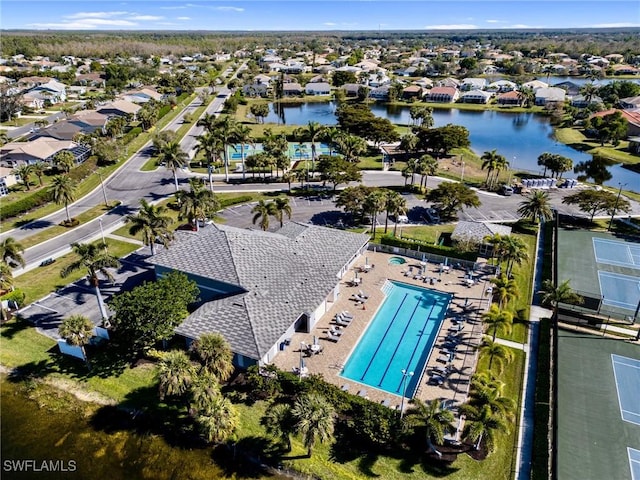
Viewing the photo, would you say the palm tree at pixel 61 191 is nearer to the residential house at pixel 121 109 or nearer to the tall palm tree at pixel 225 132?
the tall palm tree at pixel 225 132

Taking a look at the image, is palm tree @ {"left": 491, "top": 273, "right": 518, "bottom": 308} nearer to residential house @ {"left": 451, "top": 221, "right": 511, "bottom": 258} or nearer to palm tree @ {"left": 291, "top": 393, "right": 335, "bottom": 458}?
residential house @ {"left": 451, "top": 221, "right": 511, "bottom": 258}

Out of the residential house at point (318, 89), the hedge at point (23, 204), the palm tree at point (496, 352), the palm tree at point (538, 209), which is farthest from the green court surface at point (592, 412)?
the residential house at point (318, 89)

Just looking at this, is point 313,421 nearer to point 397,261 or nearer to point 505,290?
point 505,290

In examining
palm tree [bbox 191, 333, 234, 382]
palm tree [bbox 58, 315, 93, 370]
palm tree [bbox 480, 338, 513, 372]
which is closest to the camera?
palm tree [bbox 191, 333, 234, 382]

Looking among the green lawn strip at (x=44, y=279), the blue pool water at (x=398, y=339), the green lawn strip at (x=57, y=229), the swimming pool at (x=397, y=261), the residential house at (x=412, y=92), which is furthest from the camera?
the residential house at (x=412, y=92)

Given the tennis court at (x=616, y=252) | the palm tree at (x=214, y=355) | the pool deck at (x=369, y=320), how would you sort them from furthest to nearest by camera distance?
the tennis court at (x=616, y=252)
the pool deck at (x=369, y=320)
the palm tree at (x=214, y=355)

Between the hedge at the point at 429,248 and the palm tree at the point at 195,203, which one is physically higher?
the palm tree at the point at 195,203

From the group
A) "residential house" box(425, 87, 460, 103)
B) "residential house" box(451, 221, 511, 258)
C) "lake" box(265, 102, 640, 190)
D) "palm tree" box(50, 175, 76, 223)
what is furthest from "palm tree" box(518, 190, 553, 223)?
"residential house" box(425, 87, 460, 103)
